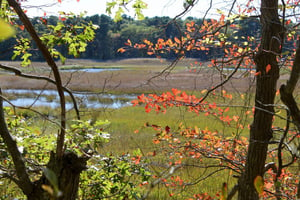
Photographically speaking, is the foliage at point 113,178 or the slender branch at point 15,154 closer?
the slender branch at point 15,154

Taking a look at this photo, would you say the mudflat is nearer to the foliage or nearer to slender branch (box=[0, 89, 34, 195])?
slender branch (box=[0, 89, 34, 195])

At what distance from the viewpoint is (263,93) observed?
8.17 ft

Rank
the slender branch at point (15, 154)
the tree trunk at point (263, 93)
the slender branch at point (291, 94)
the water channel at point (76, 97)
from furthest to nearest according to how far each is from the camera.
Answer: the water channel at point (76, 97)
the tree trunk at point (263, 93)
the slender branch at point (15, 154)
the slender branch at point (291, 94)

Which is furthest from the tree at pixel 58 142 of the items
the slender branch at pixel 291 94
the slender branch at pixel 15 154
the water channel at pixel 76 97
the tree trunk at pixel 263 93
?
the slender branch at pixel 291 94

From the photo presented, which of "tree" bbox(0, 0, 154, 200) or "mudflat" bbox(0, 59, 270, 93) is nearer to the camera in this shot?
"tree" bbox(0, 0, 154, 200)

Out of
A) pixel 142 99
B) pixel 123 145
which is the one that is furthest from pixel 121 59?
pixel 142 99

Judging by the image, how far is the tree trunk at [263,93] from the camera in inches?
91.4

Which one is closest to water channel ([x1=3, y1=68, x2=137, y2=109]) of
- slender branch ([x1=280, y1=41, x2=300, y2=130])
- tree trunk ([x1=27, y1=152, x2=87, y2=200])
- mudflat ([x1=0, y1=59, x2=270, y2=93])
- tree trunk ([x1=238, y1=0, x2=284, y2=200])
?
mudflat ([x1=0, y1=59, x2=270, y2=93])

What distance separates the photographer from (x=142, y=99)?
13.2 ft

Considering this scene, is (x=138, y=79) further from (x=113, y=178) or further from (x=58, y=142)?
(x=58, y=142)

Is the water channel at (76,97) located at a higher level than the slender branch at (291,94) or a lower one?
lower

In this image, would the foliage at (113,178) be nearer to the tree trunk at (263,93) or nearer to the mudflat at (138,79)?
the mudflat at (138,79)

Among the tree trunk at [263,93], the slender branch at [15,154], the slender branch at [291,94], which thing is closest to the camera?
the slender branch at [291,94]

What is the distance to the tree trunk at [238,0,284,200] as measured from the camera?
2.32m
